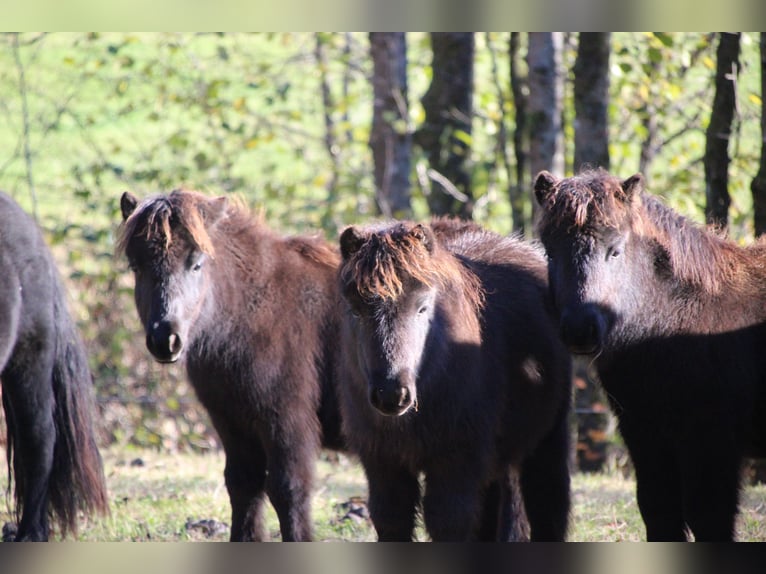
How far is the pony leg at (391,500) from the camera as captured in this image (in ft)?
14.9

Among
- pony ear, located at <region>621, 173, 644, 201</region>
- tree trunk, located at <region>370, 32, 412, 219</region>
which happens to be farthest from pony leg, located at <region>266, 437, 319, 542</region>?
tree trunk, located at <region>370, 32, 412, 219</region>

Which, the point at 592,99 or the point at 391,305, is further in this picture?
the point at 592,99

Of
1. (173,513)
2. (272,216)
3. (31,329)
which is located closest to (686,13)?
(31,329)

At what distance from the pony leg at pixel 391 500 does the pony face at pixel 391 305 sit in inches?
15.9

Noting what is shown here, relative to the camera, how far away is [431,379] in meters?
4.53

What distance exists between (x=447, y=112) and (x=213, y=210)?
17.0 feet

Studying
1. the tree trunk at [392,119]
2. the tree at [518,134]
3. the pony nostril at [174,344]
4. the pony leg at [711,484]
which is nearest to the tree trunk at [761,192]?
the pony leg at [711,484]

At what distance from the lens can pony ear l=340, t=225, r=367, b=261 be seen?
178 inches

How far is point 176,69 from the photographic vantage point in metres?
12.1

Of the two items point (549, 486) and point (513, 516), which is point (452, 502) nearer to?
point (549, 486)

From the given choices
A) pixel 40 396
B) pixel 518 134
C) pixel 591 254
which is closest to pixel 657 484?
pixel 591 254

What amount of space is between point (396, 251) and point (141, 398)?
733 cm

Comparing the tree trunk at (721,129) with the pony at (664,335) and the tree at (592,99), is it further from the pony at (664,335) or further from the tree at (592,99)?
the pony at (664,335)

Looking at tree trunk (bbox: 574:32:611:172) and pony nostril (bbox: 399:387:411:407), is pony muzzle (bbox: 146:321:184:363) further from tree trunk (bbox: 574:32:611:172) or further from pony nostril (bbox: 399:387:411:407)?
tree trunk (bbox: 574:32:611:172)
